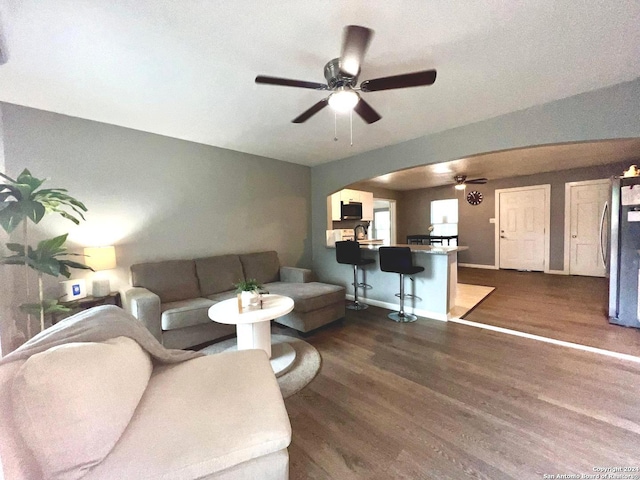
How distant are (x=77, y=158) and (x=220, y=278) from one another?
194cm

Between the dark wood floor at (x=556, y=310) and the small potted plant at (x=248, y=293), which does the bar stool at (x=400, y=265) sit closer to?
the dark wood floor at (x=556, y=310)

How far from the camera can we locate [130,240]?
2955mm

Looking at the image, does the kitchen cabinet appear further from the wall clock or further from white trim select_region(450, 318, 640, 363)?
white trim select_region(450, 318, 640, 363)

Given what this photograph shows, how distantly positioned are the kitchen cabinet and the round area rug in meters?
3.05

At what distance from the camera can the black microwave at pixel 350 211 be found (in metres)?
5.52

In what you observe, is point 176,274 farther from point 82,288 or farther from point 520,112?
point 520,112

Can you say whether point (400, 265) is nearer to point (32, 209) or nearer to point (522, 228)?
point (32, 209)

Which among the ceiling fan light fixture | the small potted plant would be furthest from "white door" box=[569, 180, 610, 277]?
the small potted plant

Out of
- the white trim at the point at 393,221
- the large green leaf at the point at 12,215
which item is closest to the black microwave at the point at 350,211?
the white trim at the point at 393,221

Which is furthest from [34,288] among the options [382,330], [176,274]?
[382,330]

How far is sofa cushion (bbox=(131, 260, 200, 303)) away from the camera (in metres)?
2.84

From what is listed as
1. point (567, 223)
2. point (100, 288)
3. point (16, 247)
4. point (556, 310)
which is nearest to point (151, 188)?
point (100, 288)

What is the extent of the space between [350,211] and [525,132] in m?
3.38

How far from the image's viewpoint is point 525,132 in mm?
2551
